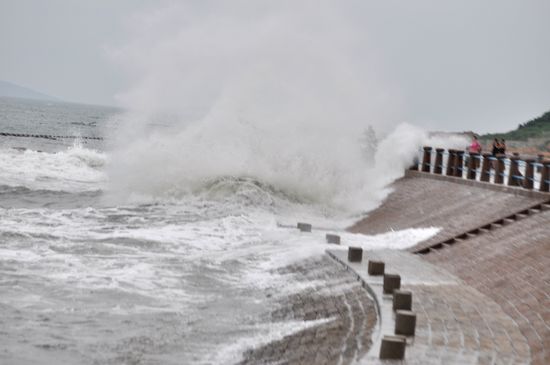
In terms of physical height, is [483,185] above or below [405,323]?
above

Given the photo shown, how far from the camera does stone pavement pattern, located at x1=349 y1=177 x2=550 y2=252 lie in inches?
656

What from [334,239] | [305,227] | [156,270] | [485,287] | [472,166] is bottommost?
[156,270]

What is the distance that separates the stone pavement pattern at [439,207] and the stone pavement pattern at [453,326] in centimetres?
449

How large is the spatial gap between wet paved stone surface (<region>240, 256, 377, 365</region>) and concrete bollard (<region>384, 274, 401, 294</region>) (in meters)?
0.27

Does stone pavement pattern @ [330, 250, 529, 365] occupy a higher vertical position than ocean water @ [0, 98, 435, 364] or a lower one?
higher

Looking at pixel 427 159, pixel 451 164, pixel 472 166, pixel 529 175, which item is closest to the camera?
pixel 529 175

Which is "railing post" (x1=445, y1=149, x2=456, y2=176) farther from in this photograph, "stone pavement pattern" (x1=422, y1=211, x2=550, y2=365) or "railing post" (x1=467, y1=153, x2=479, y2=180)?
"stone pavement pattern" (x1=422, y1=211, x2=550, y2=365)

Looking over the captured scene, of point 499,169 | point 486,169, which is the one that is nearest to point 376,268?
point 499,169

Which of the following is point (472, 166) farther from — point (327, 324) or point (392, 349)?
point (392, 349)

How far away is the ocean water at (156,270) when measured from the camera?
9.48 metres

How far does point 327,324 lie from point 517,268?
11.4 ft

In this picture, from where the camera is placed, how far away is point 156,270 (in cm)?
1395

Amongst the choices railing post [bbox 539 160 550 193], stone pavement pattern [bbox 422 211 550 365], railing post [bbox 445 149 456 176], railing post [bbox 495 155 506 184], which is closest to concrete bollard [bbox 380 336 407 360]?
stone pavement pattern [bbox 422 211 550 365]

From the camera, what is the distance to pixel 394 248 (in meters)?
16.6
